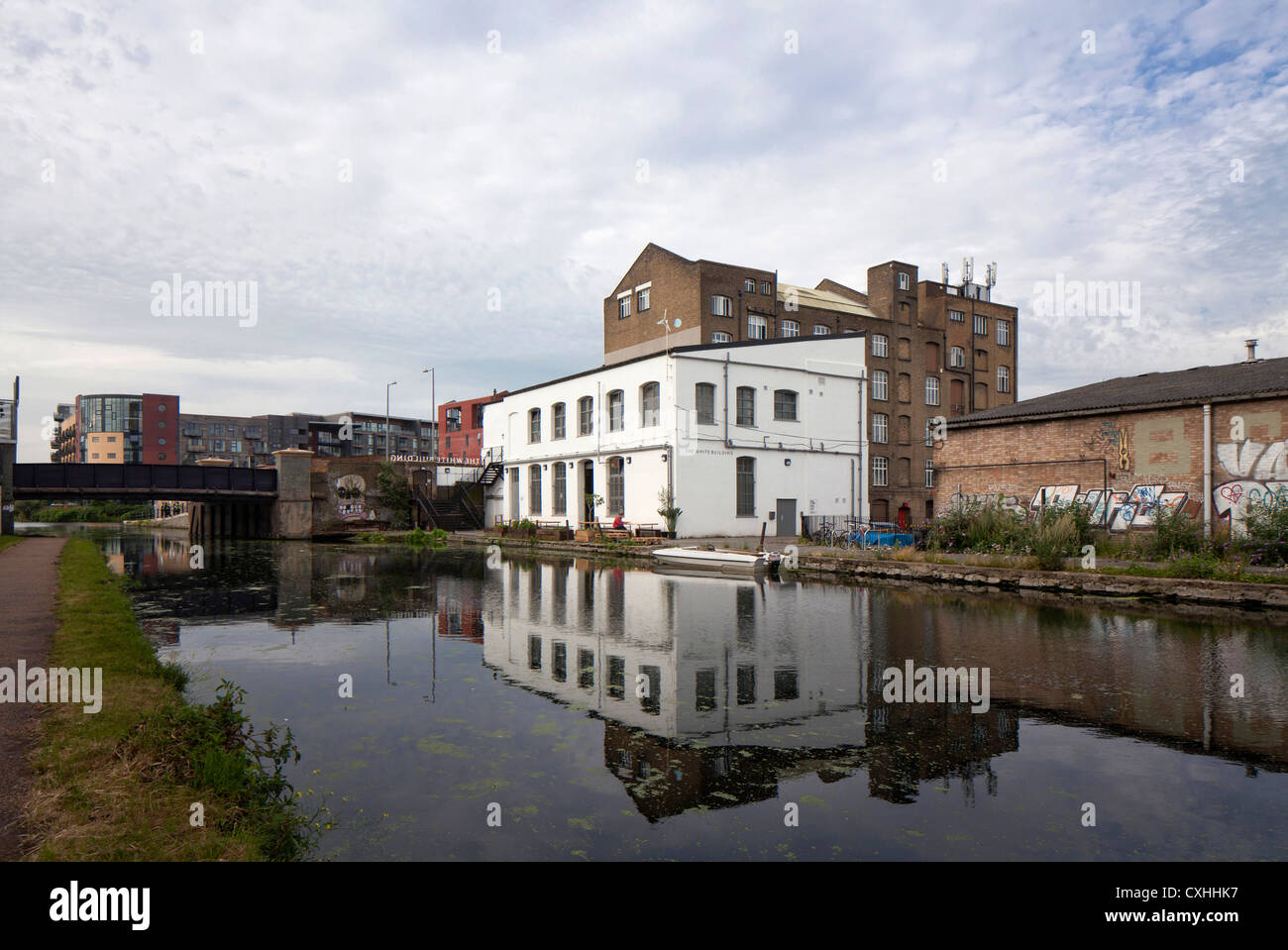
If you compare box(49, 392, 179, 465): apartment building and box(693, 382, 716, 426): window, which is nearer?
box(693, 382, 716, 426): window

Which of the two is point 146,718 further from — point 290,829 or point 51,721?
point 290,829

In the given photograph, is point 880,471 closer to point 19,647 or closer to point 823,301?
point 823,301

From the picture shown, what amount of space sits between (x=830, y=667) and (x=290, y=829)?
6.35 meters

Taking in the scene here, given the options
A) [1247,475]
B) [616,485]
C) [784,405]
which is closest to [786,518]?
[784,405]

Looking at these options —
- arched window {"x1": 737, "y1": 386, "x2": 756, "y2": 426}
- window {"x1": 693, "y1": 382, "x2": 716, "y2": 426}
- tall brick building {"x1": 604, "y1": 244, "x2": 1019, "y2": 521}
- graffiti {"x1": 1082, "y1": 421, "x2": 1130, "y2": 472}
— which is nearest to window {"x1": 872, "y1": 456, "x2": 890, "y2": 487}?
tall brick building {"x1": 604, "y1": 244, "x2": 1019, "y2": 521}

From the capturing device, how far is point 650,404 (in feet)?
106

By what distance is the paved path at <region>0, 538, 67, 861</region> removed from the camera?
4.14m

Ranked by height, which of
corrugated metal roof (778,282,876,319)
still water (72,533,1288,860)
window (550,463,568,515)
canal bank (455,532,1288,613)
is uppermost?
corrugated metal roof (778,282,876,319)

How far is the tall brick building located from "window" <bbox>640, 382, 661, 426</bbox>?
371 inches

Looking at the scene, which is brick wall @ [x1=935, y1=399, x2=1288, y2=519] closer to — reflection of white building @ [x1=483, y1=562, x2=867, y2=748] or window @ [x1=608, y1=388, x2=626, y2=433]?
reflection of white building @ [x1=483, y1=562, x2=867, y2=748]

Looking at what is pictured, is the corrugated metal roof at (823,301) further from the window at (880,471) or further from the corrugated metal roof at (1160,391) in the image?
the corrugated metal roof at (1160,391)

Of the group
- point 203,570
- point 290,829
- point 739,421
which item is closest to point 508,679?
point 290,829

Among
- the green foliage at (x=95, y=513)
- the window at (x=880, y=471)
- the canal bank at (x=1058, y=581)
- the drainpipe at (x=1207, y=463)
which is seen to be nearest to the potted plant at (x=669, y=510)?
the canal bank at (x=1058, y=581)

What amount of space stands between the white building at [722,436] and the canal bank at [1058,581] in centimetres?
698
